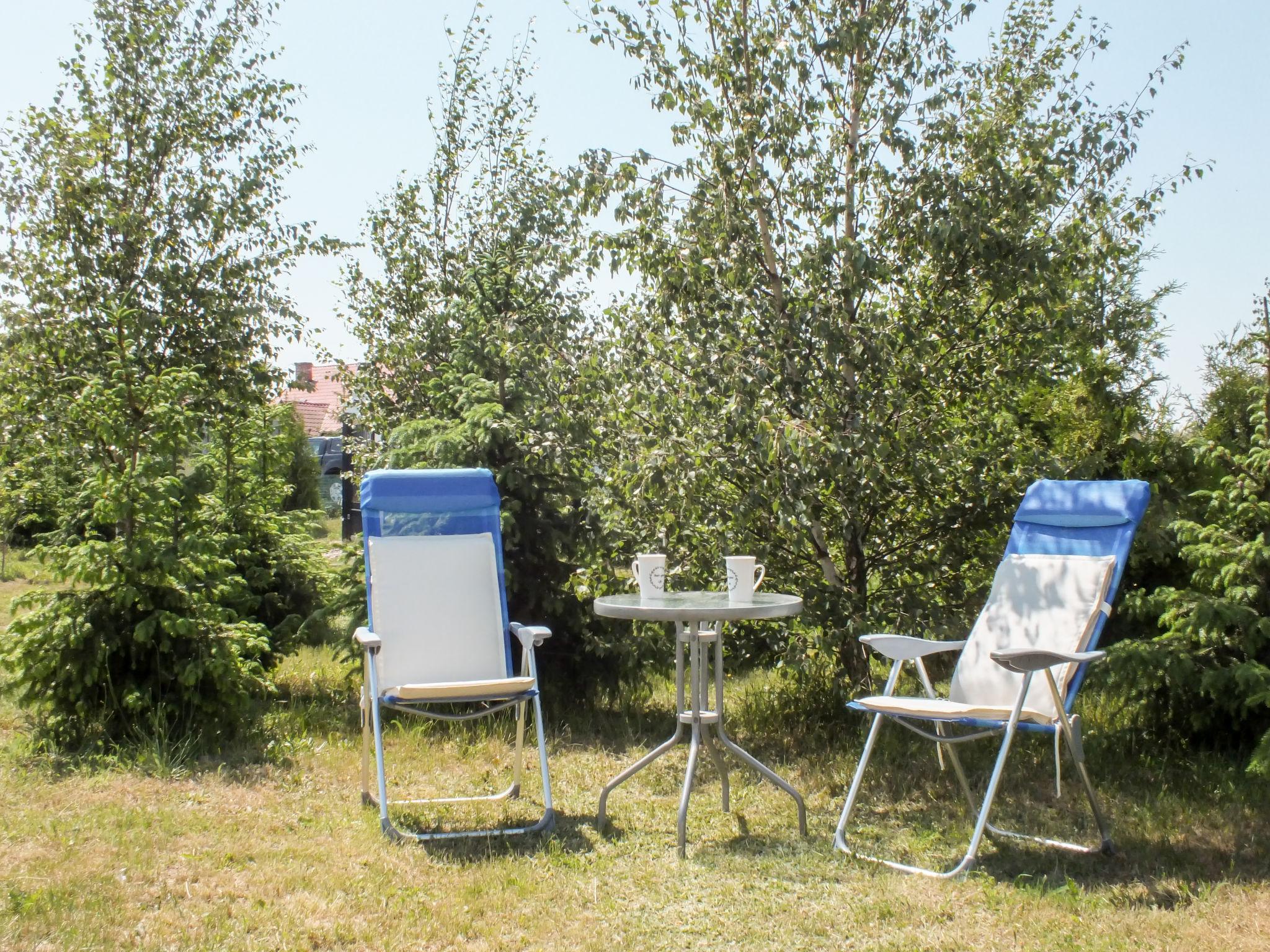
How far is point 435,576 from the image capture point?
15.5ft

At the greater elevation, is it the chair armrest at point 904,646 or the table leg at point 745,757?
the chair armrest at point 904,646

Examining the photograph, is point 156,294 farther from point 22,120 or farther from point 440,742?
point 440,742

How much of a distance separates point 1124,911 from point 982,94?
344 centimetres

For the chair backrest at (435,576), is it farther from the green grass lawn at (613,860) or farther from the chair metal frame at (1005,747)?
the chair metal frame at (1005,747)

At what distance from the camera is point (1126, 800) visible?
13.6 feet

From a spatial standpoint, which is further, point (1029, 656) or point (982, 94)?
point (982, 94)

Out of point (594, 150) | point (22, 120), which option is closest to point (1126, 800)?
point (594, 150)

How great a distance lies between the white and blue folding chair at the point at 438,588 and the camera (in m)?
4.50

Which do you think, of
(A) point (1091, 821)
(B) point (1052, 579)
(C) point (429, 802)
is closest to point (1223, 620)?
(B) point (1052, 579)

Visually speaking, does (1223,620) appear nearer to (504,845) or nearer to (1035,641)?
(1035,641)

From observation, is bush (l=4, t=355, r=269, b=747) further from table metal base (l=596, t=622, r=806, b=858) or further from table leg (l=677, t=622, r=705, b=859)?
table leg (l=677, t=622, r=705, b=859)

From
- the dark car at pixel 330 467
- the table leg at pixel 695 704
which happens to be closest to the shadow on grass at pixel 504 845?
the table leg at pixel 695 704

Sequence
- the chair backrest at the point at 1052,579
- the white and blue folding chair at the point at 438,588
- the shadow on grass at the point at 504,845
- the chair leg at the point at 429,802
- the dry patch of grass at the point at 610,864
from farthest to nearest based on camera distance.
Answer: the white and blue folding chair at the point at 438,588 < the chair backrest at the point at 1052,579 < the chair leg at the point at 429,802 < the shadow on grass at the point at 504,845 < the dry patch of grass at the point at 610,864

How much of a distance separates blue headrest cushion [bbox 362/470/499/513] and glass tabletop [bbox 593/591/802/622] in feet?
3.15
